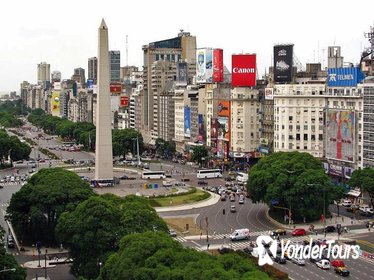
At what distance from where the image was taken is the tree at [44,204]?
209 ft

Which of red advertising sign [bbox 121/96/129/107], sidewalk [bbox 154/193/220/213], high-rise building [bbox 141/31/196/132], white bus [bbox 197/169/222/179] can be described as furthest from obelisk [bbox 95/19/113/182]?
red advertising sign [bbox 121/96/129/107]

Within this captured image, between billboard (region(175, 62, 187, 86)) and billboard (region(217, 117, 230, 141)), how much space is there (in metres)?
29.9

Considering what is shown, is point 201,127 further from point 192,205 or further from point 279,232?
point 279,232

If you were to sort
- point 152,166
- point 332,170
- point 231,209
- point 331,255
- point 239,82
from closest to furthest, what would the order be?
point 331,255, point 231,209, point 332,170, point 239,82, point 152,166

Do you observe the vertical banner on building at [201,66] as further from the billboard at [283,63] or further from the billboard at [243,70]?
the billboard at [283,63]

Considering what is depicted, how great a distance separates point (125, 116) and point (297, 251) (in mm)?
140108

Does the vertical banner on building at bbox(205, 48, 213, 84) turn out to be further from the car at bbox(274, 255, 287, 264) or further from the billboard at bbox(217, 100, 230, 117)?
the car at bbox(274, 255, 287, 264)

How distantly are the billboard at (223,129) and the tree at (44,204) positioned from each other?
58.7 m

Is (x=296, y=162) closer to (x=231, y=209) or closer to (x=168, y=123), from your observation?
(x=231, y=209)

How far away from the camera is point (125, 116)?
641 ft

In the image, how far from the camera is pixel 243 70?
119 meters

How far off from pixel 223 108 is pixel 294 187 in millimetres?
53640

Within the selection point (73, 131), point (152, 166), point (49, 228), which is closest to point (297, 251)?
point (49, 228)

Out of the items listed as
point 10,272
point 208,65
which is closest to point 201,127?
point 208,65
